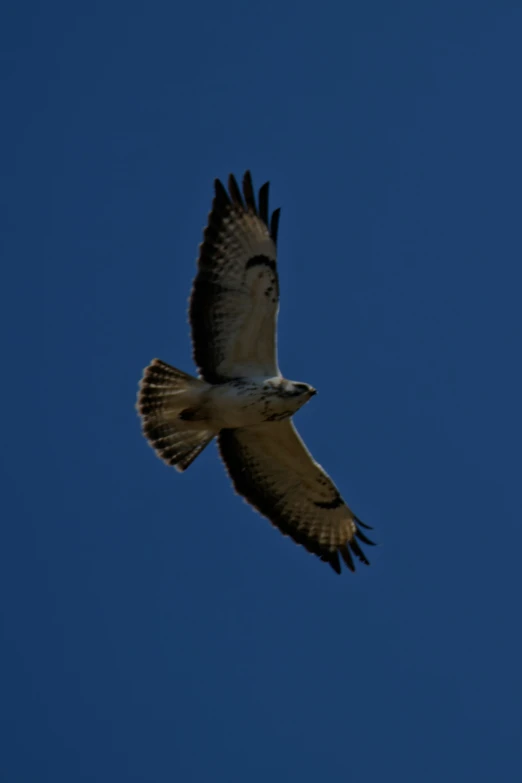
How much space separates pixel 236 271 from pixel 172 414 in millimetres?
1263

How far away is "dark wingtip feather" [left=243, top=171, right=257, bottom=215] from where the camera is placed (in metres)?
11.7

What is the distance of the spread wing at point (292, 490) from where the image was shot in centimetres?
1238

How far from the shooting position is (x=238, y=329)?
11.8 metres

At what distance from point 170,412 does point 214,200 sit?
173 centimetres

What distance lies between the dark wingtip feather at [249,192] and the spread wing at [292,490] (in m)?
1.83

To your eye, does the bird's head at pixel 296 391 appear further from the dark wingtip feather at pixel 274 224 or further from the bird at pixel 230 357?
the dark wingtip feather at pixel 274 224

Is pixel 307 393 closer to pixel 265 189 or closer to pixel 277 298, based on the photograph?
pixel 277 298

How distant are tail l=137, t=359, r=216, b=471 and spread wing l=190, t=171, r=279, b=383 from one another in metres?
0.40

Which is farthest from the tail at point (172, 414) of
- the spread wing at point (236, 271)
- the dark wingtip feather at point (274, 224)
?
the dark wingtip feather at point (274, 224)

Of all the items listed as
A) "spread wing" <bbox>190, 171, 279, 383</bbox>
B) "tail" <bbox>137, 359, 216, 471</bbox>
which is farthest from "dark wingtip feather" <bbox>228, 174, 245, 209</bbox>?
"tail" <bbox>137, 359, 216, 471</bbox>

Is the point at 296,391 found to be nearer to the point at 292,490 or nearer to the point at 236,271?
the point at 236,271

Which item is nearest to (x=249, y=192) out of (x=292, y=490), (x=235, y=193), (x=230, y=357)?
(x=235, y=193)

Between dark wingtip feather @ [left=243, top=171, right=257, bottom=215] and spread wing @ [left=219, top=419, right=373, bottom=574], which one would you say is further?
spread wing @ [left=219, top=419, right=373, bottom=574]

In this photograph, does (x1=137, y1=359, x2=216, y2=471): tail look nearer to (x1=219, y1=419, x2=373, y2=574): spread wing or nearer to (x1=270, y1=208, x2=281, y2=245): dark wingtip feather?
(x1=219, y1=419, x2=373, y2=574): spread wing
